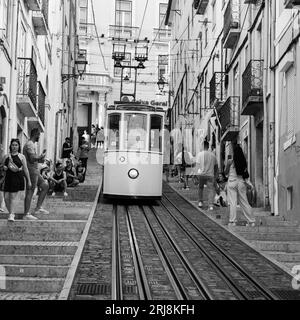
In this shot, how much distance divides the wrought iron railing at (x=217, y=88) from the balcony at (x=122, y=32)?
2665cm

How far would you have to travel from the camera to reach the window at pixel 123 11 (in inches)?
2064

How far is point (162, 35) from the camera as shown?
175 ft

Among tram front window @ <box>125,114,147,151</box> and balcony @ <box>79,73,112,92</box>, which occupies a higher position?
balcony @ <box>79,73,112,92</box>

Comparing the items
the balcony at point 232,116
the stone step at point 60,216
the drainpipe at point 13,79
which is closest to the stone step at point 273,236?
the stone step at point 60,216

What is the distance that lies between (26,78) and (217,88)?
9458 millimetres

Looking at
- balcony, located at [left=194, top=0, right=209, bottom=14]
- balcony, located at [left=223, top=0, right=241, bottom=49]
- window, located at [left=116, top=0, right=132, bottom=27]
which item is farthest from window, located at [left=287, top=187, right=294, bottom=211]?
window, located at [left=116, top=0, right=132, bottom=27]

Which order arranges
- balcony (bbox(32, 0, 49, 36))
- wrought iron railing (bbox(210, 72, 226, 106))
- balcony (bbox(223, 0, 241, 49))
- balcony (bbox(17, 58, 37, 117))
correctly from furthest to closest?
wrought iron railing (bbox(210, 72, 226, 106))
balcony (bbox(223, 0, 241, 49))
balcony (bbox(32, 0, 49, 36))
balcony (bbox(17, 58, 37, 117))

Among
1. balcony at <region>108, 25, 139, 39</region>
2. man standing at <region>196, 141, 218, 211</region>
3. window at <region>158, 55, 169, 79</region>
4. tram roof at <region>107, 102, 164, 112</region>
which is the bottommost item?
man standing at <region>196, 141, 218, 211</region>

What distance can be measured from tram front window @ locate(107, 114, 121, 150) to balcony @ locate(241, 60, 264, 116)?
3.52 meters

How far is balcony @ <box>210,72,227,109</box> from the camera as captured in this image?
83.7 ft

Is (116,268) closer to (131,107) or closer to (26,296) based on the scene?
(26,296)

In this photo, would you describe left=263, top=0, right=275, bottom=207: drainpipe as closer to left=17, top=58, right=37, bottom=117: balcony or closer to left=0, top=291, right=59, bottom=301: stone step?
left=17, top=58, right=37, bottom=117: balcony

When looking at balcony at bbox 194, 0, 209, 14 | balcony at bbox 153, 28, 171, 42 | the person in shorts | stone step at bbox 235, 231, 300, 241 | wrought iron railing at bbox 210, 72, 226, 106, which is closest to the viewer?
stone step at bbox 235, 231, 300, 241
